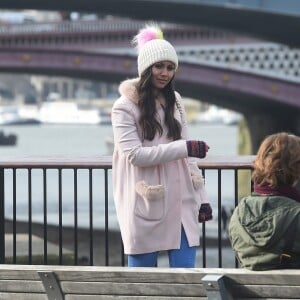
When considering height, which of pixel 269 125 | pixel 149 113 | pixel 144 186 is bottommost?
pixel 269 125

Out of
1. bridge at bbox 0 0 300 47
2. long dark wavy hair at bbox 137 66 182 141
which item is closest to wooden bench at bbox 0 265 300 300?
long dark wavy hair at bbox 137 66 182 141

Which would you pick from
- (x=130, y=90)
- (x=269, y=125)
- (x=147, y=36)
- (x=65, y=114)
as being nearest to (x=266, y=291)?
(x=130, y=90)

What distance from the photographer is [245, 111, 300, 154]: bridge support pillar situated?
38.0 m

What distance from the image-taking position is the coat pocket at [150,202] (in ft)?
17.4

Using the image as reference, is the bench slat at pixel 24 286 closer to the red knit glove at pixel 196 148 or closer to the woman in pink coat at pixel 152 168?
the woman in pink coat at pixel 152 168

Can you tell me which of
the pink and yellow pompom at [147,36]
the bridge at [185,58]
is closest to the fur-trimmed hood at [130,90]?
the pink and yellow pompom at [147,36]

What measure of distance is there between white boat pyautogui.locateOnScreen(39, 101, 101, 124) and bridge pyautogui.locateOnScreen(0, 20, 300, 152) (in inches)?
3166

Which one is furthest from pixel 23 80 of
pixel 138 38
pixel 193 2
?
pixel 138 38

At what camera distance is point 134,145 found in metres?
5.29

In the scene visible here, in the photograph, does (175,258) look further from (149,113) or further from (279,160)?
(279,160)

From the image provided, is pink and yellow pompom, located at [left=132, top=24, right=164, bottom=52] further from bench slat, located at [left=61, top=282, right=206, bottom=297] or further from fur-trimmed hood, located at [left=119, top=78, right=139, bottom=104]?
bench slat, located at [left=61, top=282, right=206, bottom=297]

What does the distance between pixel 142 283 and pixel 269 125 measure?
3490cm

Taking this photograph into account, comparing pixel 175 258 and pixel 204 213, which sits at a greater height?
pixel 204 213

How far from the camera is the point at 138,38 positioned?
18.1 ft
